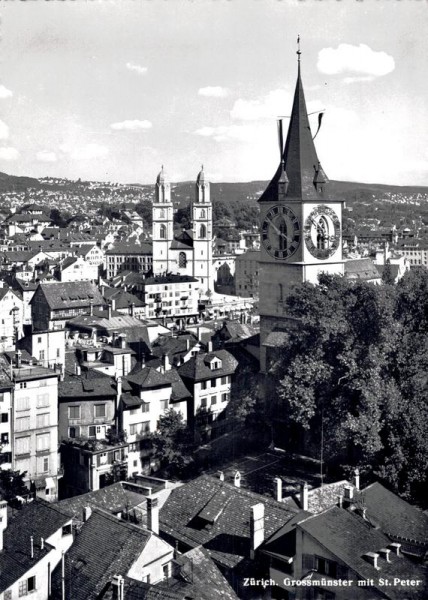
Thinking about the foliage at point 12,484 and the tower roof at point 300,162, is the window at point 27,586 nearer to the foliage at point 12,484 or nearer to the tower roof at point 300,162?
the foliage at point 12,484

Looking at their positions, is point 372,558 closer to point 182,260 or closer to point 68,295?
point 68,295

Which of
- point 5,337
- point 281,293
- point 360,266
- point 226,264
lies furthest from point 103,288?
point 281,293

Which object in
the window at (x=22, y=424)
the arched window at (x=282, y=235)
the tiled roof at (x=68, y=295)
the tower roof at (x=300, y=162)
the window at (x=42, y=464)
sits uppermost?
the tower roof at (x=300, y=162)

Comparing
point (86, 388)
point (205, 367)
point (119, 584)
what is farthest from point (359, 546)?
point (205, 367)

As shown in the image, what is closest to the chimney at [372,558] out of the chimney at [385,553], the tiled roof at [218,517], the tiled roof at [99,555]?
the chimney at [385,553]

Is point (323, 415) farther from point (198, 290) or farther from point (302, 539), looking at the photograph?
point (198, 290)

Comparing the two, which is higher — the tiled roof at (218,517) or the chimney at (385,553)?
the chimney at (385,553)
